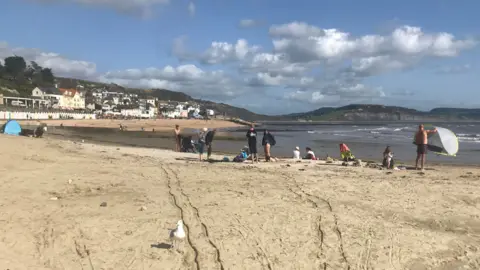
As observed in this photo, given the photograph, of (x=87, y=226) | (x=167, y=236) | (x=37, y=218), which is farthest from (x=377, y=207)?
(x=37, y=218)

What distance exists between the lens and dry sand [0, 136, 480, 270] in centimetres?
557

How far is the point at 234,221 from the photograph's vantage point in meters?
7.18

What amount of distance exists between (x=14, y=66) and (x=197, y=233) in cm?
16434

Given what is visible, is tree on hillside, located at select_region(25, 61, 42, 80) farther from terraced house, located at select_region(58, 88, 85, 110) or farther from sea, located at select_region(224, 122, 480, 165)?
sea, located at select_region(224, 122, 480, 165)

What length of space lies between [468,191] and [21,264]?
10.1 meters

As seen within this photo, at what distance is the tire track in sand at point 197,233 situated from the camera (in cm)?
543

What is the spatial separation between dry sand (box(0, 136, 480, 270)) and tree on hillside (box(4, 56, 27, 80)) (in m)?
157

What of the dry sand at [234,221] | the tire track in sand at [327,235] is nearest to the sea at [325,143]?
the dry sand at [234,221]

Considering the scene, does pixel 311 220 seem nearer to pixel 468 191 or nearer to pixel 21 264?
pixel 21 264

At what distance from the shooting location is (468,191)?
10.5 meters

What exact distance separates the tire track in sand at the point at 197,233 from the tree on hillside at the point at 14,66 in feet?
522

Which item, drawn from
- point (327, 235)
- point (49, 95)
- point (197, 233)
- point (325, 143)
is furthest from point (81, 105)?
point (327, 235)

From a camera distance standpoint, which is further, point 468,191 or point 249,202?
point 468,191

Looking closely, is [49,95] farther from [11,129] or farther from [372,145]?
[372,145]
